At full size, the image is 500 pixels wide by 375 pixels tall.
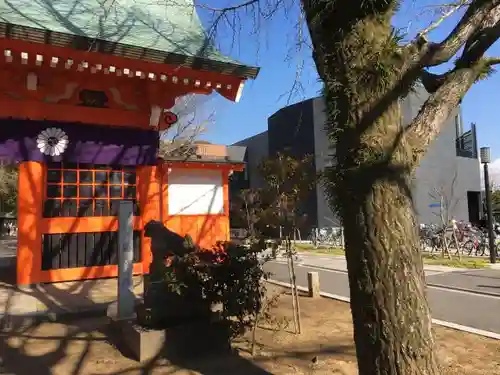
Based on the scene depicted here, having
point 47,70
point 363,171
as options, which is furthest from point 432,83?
point 47,70

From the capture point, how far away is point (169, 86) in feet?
27.8

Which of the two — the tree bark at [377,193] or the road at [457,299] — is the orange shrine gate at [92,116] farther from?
the tree bark at [377,193]

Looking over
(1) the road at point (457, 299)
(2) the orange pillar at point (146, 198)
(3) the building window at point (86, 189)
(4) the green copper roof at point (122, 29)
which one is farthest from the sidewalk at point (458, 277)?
(3) the building window at point (86, 189)

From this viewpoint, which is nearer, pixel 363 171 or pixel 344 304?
pixel 363 171

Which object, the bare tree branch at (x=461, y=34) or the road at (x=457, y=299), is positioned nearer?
the bare tree branch at (x=461, y=34)

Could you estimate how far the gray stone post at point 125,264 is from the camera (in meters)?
5.82

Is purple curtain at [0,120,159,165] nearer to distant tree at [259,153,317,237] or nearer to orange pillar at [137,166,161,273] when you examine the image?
orange pillar at [137,166,161,273]

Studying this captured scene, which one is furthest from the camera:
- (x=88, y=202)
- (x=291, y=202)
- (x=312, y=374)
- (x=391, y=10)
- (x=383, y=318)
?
(x=88, y=202)

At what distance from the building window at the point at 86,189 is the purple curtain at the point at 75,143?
438 mm

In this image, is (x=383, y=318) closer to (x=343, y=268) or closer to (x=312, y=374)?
(x=312, y=374)

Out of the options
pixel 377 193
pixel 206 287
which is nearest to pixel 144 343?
pixel 206 287

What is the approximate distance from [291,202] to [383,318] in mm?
3117

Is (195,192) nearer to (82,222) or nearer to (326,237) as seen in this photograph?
(82,222)

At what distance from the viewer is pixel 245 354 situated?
4832 millimetres
